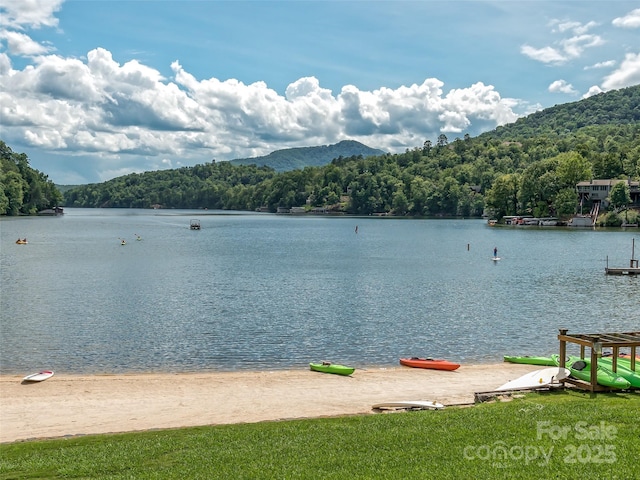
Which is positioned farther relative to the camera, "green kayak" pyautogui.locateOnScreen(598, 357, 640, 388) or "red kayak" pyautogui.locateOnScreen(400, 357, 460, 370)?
"red kayak" pyautogui.locateOnScreen(400, 357, 460, 370)

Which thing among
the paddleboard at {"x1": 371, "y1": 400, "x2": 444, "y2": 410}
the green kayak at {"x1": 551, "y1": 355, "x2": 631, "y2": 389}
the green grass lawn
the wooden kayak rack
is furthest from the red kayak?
the green grass lawn

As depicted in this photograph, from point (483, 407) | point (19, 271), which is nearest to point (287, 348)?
point (483, 407)

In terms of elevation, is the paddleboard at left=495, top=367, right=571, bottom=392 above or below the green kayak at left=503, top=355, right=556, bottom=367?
above

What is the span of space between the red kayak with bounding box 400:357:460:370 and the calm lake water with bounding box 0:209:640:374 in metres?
1.63

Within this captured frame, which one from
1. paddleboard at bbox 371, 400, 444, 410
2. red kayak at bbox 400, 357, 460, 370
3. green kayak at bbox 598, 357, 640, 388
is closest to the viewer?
paddleboard at bbox 371, 400, 444, 410

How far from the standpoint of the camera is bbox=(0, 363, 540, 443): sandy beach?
76.4 ft

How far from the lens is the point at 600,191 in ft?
637

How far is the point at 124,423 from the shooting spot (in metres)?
23.1

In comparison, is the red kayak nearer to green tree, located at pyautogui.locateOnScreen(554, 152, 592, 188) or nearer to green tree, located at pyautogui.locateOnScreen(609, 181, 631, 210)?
green tree, located at pyautogui.locateOnScreen(609, 181, 631, 210)

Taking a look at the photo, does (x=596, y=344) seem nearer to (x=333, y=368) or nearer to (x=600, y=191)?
(x=333, y=368)

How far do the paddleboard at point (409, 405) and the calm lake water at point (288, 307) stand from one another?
11042 mm

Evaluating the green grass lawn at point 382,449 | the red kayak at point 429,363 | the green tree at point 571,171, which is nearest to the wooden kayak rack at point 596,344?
the green grass lawn at point 382,449

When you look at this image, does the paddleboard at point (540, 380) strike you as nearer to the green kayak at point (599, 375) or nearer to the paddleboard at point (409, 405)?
the green kayak at point (599, 375)

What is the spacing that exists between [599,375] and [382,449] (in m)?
11.9
